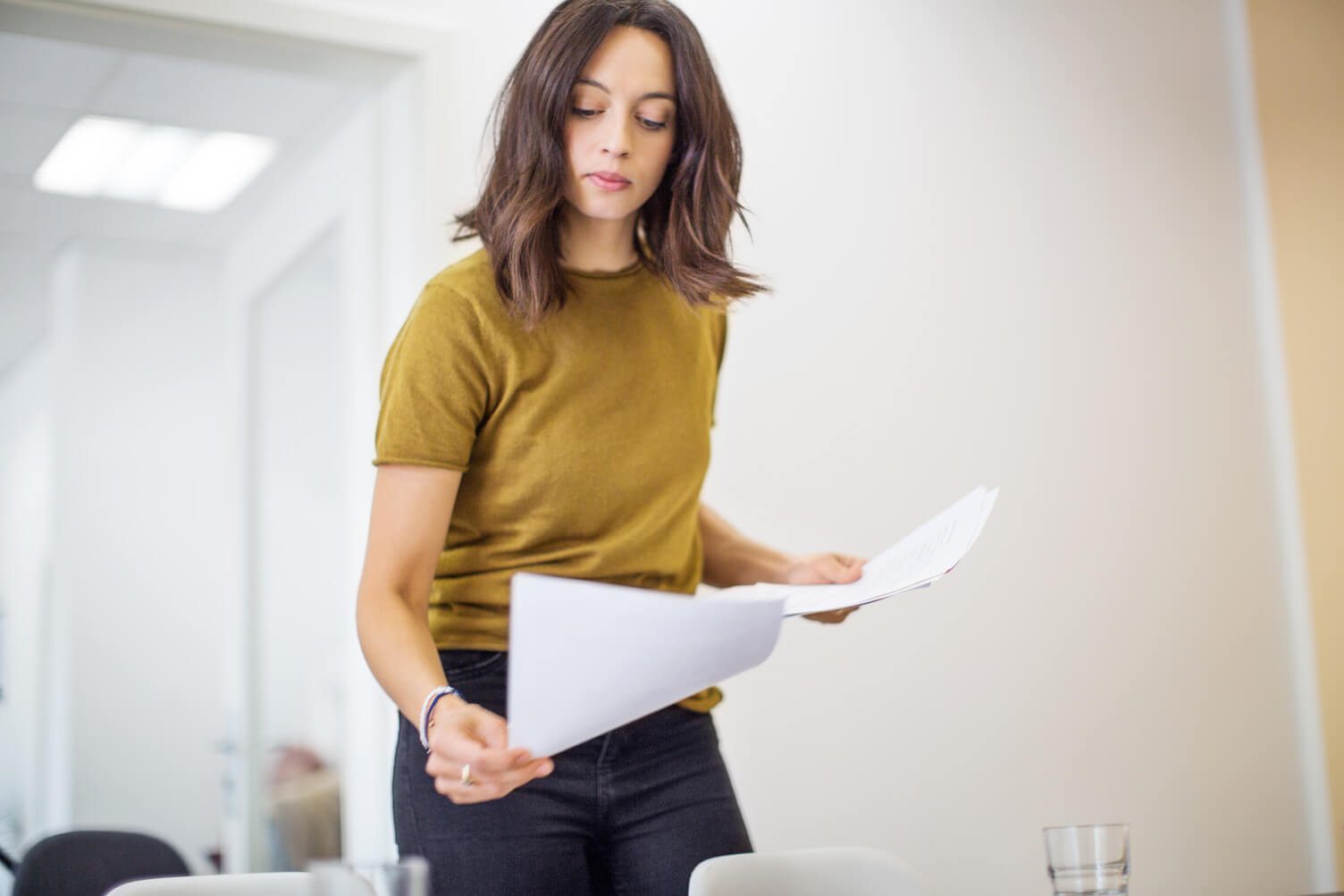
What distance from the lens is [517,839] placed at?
124 centimetres

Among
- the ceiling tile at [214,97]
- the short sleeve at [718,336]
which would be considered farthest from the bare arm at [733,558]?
the ceiling tile at [214,97]

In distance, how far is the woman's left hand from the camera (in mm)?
1492

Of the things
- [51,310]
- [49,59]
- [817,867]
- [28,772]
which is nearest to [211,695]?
[28,772]

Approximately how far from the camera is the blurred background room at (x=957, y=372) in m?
2.40

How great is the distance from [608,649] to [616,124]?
691mm

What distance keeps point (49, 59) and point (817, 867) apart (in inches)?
125

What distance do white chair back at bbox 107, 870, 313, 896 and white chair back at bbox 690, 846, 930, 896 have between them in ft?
Answer: 1.26

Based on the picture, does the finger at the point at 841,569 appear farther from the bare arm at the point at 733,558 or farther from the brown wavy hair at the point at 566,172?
the brown wavy hair at the point at 566,172

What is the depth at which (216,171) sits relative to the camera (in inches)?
171

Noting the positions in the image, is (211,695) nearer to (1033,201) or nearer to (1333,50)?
(1033,201)

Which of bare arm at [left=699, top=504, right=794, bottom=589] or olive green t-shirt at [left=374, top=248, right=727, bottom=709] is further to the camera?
bare arm at [left=699, top=504, right=794, bottom=589]

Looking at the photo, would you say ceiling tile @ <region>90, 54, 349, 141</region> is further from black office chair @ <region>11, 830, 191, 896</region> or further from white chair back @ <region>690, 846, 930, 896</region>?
white chair back @ <region>690, 846, 930, 896</region>

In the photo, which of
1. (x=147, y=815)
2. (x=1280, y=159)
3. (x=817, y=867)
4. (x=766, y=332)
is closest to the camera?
(x=817, y=867)

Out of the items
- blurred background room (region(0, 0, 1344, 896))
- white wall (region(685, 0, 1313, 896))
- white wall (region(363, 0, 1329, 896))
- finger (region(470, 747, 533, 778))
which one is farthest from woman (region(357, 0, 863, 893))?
white wall (region(685, 0, 1313, 896))
